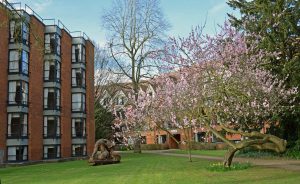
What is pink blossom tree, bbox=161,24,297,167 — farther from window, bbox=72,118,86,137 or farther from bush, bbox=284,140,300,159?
window, bbox=72,118,86,137

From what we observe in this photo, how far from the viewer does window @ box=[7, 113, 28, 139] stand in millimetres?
37906

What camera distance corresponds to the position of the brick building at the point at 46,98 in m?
37.8

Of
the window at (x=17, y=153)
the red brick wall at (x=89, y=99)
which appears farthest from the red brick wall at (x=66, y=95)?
the window at (x=17, y=153)

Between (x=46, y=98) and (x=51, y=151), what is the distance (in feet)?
17.5

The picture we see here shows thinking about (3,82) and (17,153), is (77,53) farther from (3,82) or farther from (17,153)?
(17,153)

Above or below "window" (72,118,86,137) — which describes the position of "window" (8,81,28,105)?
above

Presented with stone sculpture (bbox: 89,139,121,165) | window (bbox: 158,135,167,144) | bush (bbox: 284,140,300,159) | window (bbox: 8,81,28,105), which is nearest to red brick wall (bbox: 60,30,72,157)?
window (bbox: 8,81,28,105)

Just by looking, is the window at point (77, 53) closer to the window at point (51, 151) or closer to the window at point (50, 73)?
the window at point (50, 73)

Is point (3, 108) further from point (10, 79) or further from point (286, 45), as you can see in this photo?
point (286, 45)

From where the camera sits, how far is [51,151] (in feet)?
142

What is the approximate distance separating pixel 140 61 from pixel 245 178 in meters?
34.9

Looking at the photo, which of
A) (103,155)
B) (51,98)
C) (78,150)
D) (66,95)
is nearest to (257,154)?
(103,155)

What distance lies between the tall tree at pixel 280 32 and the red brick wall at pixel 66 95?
2282cm

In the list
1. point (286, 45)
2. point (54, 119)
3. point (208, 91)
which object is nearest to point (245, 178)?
point (208, 91)
